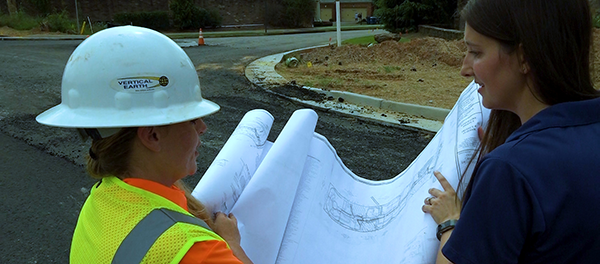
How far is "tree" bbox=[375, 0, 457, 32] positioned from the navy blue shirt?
18.2m

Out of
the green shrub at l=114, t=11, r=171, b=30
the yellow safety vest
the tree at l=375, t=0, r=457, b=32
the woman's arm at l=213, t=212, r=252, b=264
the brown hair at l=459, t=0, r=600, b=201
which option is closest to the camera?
the yellow safety vest

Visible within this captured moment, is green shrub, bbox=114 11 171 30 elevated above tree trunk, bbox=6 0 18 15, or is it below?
below

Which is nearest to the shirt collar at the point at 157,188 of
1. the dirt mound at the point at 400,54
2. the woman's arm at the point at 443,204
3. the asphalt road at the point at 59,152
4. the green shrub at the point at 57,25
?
the woman's arm at the point at 443,204

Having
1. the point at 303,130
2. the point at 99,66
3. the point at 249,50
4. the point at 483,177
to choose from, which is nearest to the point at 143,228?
the point at 99,66

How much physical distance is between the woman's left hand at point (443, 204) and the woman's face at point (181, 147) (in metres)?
0.88

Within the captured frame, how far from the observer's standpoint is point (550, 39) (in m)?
1.15

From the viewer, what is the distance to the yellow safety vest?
3.42ft

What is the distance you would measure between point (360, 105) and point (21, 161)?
4.81 meters

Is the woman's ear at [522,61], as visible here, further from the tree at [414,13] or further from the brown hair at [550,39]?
the tree at [414,13]

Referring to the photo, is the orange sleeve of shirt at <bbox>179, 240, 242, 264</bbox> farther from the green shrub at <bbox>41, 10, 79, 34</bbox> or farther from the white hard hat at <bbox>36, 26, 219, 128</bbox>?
the green shrub at <bbox>41, 10, 79, 34</bbox>

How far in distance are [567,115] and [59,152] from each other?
17.1 ft

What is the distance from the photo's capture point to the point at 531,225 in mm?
1079

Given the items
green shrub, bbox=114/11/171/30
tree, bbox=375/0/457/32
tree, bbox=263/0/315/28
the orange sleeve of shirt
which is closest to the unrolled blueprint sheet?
the orange sleeve of shirt

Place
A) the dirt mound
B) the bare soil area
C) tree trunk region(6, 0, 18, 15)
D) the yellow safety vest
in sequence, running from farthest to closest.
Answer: tree trunk region(6, 0, 18, 15)
the dirt mound
the bare soil area
the yellow safety vest
